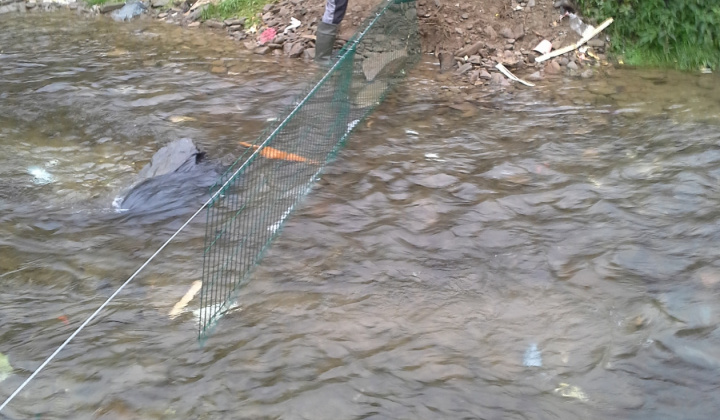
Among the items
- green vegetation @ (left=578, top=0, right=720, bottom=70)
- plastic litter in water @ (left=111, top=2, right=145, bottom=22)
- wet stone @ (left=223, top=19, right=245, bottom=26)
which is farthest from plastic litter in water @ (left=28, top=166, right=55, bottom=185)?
green vegetation @ (left=578, top=0, right=720, bottom=70)

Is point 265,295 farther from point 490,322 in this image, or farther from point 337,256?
point 490,322

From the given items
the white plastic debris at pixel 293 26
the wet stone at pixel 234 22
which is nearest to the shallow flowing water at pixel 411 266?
the white plastic debris at pixel 293 26

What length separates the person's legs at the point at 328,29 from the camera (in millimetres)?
8320

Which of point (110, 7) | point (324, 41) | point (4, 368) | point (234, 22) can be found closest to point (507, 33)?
point (324, 41)

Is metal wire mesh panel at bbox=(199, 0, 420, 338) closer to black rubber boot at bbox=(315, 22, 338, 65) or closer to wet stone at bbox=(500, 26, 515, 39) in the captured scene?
black rubber boot at bbox=(315, 22, 338, 65)

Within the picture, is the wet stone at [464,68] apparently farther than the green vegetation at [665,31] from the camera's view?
Yes

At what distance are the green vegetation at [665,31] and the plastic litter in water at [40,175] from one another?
7184 millimetres

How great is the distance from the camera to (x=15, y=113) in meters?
7.63

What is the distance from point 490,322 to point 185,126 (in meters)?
4.61

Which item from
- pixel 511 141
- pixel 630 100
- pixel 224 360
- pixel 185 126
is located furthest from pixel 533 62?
pixel 224 360

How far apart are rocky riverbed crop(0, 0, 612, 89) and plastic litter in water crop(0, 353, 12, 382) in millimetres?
5829

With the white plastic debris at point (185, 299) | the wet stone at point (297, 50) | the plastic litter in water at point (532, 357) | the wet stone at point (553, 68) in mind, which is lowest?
the plastic litter in water at point (532, 357)

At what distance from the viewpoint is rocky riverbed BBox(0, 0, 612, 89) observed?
27.1 ft

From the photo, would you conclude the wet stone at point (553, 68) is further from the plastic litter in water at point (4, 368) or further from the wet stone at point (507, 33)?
the plastic litter in water at point (4, 368)
